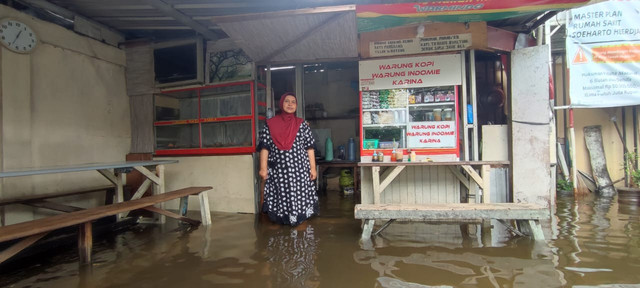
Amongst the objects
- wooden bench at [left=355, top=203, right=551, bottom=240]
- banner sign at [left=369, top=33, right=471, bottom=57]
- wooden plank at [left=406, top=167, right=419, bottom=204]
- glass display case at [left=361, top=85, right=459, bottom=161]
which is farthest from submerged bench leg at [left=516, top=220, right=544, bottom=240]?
banner sign at [left=369, top=33, right=471, bottom=57]

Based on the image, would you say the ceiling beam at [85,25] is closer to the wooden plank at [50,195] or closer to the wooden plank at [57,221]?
the wooden plank at [50,195]

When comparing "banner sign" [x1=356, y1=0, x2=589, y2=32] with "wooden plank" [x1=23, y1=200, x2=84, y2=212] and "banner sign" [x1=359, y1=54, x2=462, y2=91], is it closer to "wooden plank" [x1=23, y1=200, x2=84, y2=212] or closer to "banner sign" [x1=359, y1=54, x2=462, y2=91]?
"banner sign" [x1=359, y1=54, x2=462, y2=91]

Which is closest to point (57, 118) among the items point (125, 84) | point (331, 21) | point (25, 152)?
point (25, 152)

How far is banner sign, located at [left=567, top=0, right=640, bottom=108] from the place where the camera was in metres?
5.21

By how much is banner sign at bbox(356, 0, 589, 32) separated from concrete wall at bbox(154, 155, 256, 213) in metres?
2.80

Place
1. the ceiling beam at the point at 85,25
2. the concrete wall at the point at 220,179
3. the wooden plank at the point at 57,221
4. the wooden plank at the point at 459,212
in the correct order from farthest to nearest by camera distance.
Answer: the concrete wall at the point at 220,179
the ceiling beam at the point at 85,25
the wooden plank at the point at 459,212
the wooden plank at the point at 57,221

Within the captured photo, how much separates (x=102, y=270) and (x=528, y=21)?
18.8ft

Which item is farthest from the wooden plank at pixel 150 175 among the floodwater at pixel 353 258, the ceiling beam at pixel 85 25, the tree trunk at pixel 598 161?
the tree trunk at pixel 598 161

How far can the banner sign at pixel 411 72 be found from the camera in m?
4.19

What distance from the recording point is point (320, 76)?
8.07m

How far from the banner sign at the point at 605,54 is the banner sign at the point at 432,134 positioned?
2.95 m

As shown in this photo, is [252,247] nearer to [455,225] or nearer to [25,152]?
[455,225]

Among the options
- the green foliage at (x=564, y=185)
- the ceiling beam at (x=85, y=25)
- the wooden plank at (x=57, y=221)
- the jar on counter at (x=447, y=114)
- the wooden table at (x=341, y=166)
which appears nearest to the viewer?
the wooden plank at (x=57, y=221)

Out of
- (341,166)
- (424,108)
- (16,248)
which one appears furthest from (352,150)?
(16,248)
